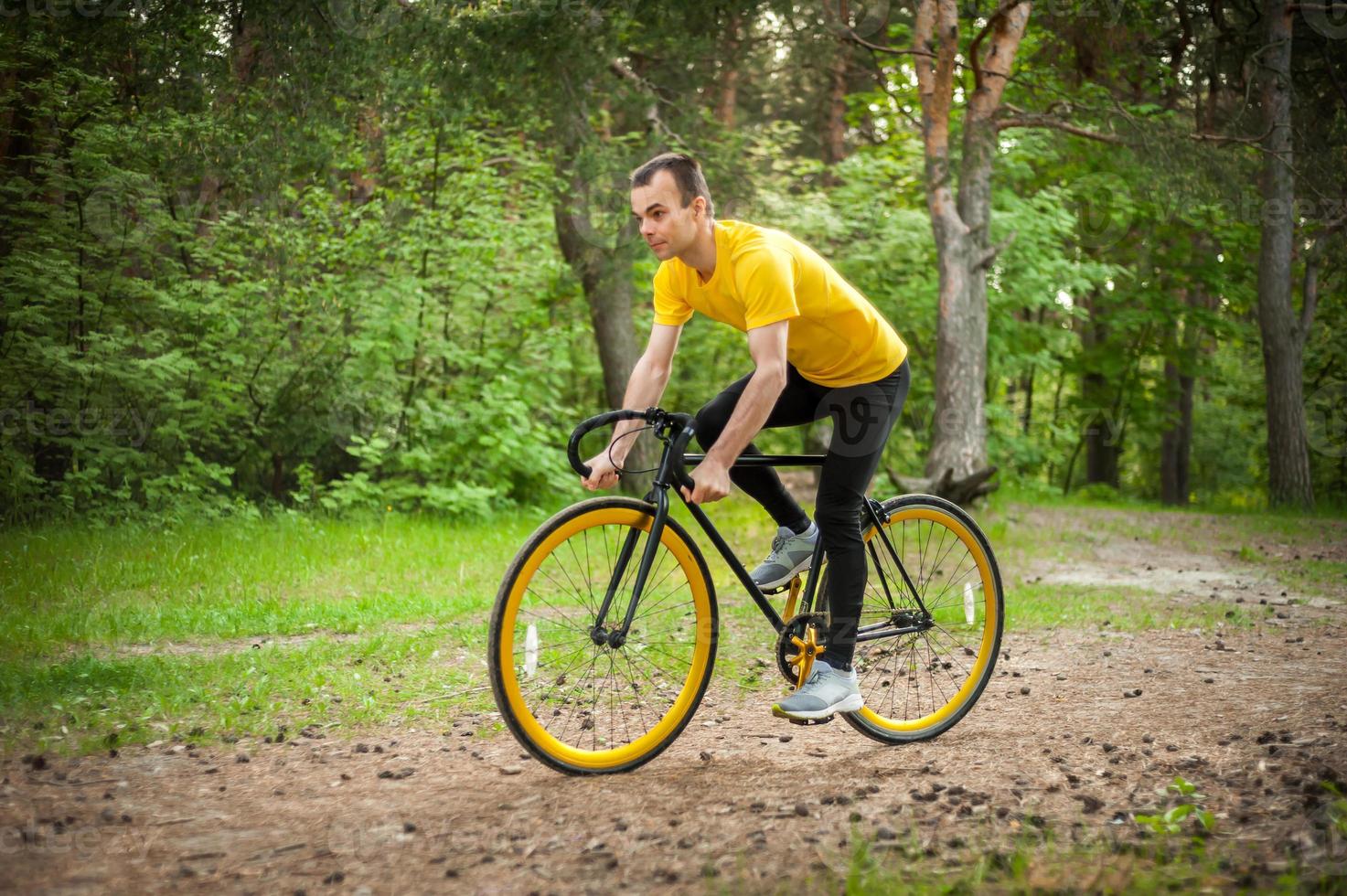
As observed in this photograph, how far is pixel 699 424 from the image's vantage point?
13.2 ft

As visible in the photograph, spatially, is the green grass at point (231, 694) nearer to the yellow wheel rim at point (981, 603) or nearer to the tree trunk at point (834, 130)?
the yellow wheel rim at point (981, 603)

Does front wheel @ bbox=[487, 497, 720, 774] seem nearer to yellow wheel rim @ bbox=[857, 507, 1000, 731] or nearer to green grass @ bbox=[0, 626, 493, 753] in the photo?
green grass @ bbox=[0, 626, 493, 753]

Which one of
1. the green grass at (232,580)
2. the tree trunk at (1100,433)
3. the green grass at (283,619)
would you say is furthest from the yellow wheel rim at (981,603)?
the tree trunk at (1100,433)

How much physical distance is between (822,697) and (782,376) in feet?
3.81

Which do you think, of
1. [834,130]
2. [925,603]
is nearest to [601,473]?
[925,603]

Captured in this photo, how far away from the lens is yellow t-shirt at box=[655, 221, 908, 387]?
3.67 m

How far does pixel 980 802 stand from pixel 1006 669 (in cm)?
233

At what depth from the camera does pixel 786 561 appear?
424 cm

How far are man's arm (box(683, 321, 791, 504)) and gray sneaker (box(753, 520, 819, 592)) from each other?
0.64 m

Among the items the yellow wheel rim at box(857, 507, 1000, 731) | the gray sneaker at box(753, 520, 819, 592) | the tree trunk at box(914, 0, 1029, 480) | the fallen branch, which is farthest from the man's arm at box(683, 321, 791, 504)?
the fallen branch

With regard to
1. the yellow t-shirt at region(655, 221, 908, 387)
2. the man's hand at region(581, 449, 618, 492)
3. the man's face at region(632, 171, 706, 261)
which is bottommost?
the man's hand at region(581, 449, 618, 492)

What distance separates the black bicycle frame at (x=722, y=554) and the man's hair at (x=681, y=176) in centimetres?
80

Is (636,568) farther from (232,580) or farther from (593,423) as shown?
(232,580)

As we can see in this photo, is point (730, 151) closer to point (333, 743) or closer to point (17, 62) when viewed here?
point (17, 62)
